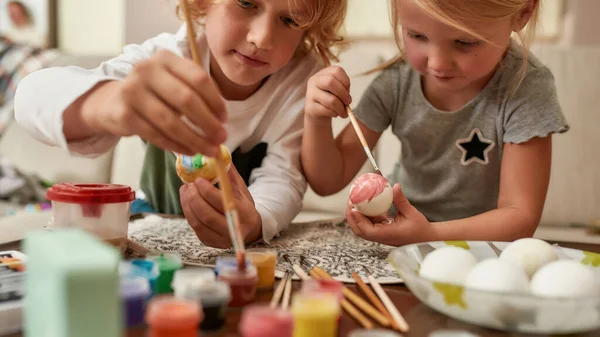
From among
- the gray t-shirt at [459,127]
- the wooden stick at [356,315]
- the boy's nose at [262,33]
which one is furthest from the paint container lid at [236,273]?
the gray t-shirt at [459,127]

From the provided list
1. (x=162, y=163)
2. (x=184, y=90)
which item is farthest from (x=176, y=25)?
(x=184, y=90)

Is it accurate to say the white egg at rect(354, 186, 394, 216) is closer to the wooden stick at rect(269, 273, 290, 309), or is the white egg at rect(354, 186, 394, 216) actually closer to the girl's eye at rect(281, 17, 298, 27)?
the wooden stick at rect(269, 273, 290, 309)

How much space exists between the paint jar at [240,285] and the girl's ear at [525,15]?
730 millimetres

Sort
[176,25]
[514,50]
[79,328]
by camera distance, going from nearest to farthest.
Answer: [79,328] → [514,50] → [176,25]

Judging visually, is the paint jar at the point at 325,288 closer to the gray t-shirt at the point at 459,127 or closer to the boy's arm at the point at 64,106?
the boy's arm at the point at 64,106

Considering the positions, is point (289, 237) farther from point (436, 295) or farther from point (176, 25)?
point (176, 25)

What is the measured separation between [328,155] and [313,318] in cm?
69

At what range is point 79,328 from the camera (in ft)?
1.38

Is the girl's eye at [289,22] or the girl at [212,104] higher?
the girl's eye at [289,22]

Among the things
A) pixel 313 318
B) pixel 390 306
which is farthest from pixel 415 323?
pixel 313 318

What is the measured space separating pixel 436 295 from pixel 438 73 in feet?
1.76

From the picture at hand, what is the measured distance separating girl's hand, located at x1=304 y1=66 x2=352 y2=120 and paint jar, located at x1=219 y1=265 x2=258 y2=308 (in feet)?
1.46

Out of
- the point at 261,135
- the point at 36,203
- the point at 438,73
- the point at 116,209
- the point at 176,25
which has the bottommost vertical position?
the point at 36,203

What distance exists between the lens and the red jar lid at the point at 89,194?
768mm
